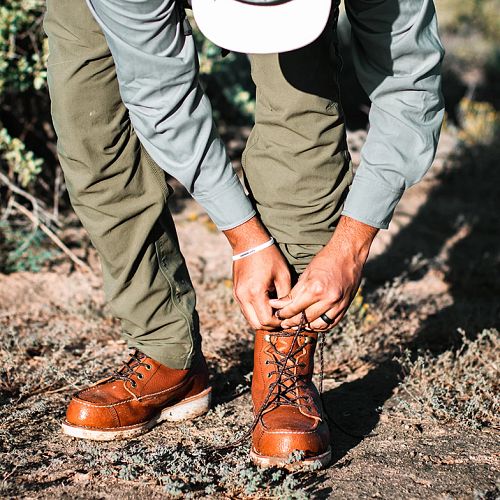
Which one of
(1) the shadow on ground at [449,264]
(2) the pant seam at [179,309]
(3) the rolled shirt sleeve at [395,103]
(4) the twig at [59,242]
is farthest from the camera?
(4) the twig at [59,242]

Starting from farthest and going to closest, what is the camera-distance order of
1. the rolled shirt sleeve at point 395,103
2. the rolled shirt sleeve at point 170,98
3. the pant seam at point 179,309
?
the pant seam at point 179,309 < the rolled shirt sleeve at point 395,103 < the rolled shirt sleeve at point 170,98

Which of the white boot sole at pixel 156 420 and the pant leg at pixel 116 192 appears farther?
the white boot sole at pixel 156 420

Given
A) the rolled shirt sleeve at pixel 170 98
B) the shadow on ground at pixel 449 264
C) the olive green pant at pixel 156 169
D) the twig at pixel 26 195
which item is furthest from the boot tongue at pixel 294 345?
A: the twig at pixel 26 195

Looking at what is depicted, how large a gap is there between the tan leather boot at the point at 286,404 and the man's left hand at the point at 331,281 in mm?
119

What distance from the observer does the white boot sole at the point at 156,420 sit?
2.62 m

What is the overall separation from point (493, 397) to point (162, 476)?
1288 millimetres

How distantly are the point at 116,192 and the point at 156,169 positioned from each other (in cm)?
16

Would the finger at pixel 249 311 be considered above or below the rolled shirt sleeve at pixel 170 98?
below

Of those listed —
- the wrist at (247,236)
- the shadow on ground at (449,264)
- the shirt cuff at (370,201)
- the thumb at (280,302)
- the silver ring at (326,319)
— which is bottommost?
the shadow on ground at (449,264)

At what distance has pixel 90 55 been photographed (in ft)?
8.18

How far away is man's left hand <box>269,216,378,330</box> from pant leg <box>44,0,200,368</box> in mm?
477

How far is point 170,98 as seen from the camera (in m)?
2.26

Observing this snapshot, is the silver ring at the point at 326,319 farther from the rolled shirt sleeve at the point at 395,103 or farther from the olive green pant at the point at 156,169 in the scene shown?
the rolled shirt sleeve at the point at 395,103

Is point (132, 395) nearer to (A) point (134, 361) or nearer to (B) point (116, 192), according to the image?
(A) point (134, 361)
